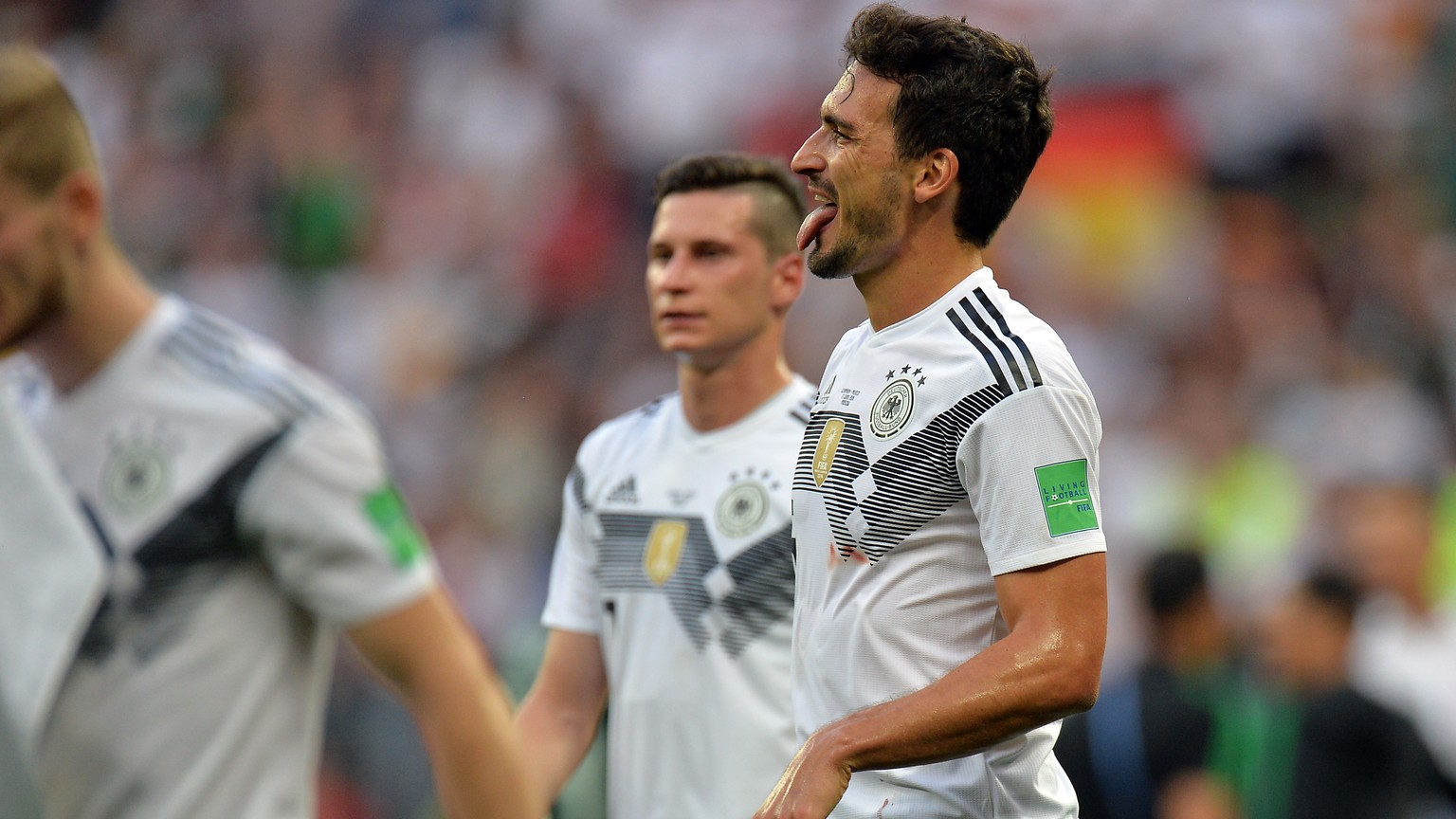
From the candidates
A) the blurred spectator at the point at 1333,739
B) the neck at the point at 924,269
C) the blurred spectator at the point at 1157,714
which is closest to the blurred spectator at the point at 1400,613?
the blurred spectator at the point at 1333,739

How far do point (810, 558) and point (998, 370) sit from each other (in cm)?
59

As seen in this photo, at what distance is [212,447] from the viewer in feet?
10.1

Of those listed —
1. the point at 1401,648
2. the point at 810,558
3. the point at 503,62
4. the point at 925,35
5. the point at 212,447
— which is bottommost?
the point at 1401,648

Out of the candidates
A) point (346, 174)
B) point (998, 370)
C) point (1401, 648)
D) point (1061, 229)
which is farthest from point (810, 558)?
point (346, 174)

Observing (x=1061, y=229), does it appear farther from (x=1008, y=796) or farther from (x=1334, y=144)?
(x=1008, y=796)

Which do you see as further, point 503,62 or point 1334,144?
point 503,62

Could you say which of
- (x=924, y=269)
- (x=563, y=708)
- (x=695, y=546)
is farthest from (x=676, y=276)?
(x=924, y=269)

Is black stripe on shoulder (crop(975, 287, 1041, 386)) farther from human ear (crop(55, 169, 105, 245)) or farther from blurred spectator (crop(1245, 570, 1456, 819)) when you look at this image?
blurred spectator (crop(1245, 570, 1456, 819))

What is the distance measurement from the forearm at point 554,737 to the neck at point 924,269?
77.7 inches

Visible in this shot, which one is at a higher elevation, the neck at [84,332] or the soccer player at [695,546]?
the neck at [84,332]

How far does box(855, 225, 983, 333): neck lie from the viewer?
3.62 m

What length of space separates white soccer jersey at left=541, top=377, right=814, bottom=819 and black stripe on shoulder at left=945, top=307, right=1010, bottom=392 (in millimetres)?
1411

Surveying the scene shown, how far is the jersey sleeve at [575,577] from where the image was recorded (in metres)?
5.17

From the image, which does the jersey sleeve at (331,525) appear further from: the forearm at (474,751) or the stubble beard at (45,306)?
the stubble beard at (45,306)
